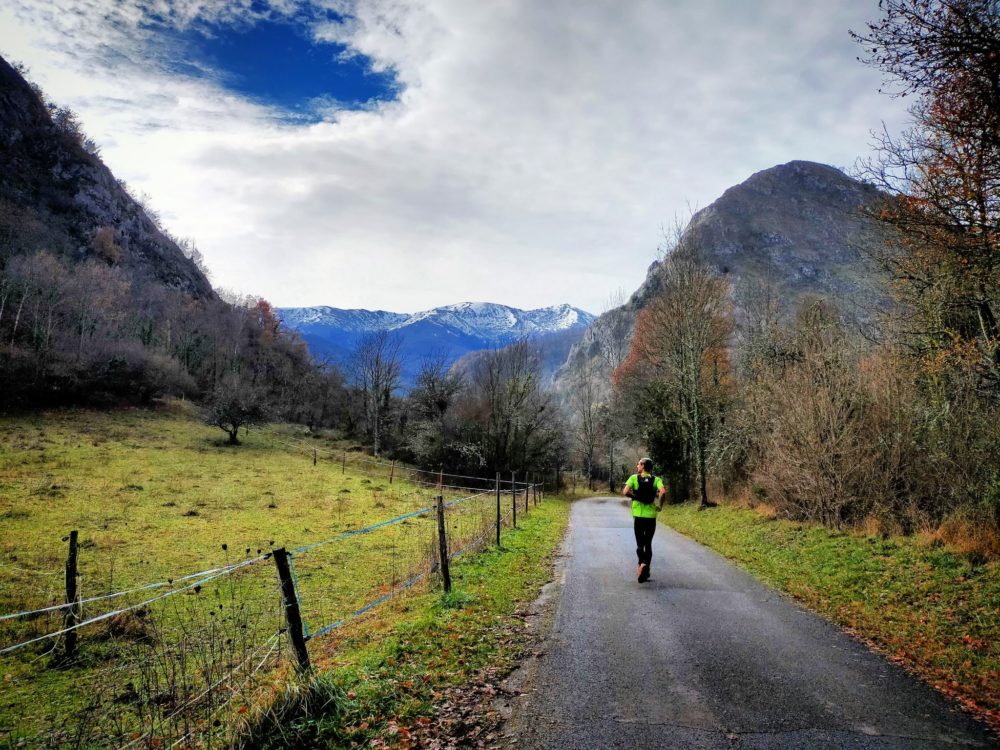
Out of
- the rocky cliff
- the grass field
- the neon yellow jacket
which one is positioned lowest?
the grass field

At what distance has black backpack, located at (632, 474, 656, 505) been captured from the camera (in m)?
9.16

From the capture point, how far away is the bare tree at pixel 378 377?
54.7 metres

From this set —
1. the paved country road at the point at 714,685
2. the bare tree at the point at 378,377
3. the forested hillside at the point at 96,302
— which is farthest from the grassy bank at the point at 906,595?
the bare tree at the point at 378,377

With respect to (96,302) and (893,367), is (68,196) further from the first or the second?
(893,367)

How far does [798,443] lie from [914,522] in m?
4.15

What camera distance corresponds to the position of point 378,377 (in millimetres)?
55281

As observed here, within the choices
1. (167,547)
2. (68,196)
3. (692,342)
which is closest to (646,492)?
(167,547)

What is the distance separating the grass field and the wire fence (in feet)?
0.15

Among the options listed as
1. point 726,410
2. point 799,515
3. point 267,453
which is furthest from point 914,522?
point 267,453

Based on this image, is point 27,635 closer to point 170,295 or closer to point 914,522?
point 914,522

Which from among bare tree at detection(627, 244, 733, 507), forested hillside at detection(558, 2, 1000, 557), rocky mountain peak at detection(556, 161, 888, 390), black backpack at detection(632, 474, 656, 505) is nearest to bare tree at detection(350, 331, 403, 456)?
forested hillside at detection(558, 2, 1000, 557)

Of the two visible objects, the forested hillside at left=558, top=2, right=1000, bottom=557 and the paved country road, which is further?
the forested hillside at left=558, top=2, right=1000, bottom=557

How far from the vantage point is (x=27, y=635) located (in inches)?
345

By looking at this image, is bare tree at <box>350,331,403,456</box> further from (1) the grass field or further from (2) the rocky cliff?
(2) the rocky cliff
